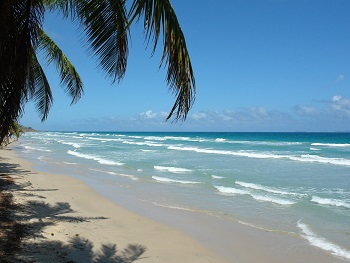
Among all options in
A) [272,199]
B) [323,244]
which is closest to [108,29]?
[323,244]

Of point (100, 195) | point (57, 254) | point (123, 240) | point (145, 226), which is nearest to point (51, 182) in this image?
point (100, 195)

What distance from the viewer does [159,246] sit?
5625 mm

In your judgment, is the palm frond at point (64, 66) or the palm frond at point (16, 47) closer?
the palm frond at point (16, 47)

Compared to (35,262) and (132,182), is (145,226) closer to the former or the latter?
(35,262)

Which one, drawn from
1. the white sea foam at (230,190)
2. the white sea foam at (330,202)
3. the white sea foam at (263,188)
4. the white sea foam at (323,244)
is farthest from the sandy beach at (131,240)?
the white sea foam at (263,188)

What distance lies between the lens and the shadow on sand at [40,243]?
4.34m

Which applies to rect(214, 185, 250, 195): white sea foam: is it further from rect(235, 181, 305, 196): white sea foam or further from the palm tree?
the palm tree

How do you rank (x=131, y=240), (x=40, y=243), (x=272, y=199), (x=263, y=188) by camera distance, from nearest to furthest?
(x=40, y=243) → (x=131, y=240) → (x=272, y=199) → (x=263, y=188)

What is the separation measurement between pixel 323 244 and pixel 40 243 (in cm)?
446

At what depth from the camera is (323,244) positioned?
5910mm

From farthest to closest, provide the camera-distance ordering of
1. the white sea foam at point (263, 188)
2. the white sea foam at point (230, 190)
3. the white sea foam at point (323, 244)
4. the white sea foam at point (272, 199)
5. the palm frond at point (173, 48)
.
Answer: the white sea foam at point (263, 188) → the white sea foam at point (230, 190) → the white sea foam at point (272, 199) → the white sea foam at point (323, 244) → the palm frond at point (173, 48)

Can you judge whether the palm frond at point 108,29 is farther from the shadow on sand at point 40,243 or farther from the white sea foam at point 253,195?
the white sea foam at point 253,195

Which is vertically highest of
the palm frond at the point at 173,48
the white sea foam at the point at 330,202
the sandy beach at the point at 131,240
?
the palm frond at the point at 173,48

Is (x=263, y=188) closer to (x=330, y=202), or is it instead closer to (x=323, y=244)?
(x=330, y=202)
